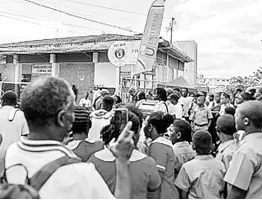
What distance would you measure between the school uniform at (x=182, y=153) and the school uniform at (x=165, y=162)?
460 mm

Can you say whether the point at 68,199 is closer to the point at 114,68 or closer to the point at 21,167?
the point at 21,167

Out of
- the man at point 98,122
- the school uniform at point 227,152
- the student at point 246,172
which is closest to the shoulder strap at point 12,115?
the man at point 98,122

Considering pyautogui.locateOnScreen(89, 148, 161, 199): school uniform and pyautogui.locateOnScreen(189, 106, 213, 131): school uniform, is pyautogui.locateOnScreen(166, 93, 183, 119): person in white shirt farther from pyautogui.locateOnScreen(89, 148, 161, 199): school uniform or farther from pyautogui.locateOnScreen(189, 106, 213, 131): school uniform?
pyautogui.locateOnScreen(89, 148, 161, 199): school uniform

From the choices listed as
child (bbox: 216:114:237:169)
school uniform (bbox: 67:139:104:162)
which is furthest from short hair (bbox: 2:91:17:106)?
child (bbox: 216:114:237:169)

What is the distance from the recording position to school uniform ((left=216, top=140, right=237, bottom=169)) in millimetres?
3771

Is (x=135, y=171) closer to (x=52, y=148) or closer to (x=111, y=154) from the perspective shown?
(x=111, y=154)

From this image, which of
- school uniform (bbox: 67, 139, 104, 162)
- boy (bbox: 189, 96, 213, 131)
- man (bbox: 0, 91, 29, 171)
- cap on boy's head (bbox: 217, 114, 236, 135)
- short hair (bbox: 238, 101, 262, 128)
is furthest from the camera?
boy (bbox: 189, 96, 213, 131)

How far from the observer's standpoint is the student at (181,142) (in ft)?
13.5

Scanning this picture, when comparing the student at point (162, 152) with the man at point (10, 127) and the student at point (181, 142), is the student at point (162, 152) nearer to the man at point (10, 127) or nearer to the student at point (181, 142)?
the student at point (181, 142)

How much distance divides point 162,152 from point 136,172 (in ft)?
3.30

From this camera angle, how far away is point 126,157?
76.2 inches

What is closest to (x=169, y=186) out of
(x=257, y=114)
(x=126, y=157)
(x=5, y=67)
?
(x=257, y=114)

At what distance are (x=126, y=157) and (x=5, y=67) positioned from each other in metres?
21.5

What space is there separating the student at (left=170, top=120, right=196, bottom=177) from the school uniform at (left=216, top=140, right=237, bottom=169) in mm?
348
